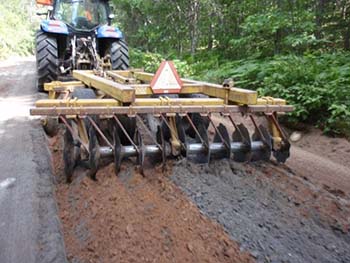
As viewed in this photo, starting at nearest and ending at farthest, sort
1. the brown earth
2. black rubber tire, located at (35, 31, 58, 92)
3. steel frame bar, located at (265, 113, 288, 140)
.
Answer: the brown earth → steel frame bar, located at (265, 113, 288, 140) → black rubber tire, located at (35, 31, 58, 92)

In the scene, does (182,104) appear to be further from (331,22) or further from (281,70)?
(331,22)

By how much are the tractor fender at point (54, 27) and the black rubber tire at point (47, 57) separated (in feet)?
0.85

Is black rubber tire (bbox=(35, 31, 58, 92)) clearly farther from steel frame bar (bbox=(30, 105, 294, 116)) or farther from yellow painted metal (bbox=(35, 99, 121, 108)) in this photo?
steel frame bar (bbox=(30, 105, 294, 116))

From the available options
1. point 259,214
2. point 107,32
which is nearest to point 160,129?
point 259,214

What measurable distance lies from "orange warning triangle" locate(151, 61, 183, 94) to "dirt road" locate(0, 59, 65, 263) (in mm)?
1471

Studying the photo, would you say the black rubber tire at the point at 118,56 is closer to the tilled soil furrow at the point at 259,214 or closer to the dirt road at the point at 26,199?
the dirt road at the point at 26,199

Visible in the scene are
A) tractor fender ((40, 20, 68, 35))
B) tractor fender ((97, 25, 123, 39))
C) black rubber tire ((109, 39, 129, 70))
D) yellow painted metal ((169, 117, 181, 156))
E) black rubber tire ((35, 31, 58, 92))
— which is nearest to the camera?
yellow painted metal ((169, 117, 181, 156))

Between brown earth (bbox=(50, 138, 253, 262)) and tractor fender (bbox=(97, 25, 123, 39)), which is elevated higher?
tractor fender (bbox=(97, 25, 123, 39))

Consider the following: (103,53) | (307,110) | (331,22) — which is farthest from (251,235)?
(331,22)

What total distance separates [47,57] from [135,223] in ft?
19.9

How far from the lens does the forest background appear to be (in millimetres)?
5973

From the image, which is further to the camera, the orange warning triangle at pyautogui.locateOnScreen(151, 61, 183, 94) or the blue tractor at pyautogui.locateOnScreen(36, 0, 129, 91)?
the blue tractor at pyautogui.locateOnScreen(36, 0, 129, 91)

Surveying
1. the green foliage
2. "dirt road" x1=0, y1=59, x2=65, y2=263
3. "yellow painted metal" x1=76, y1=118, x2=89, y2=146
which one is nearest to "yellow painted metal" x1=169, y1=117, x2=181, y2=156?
"yellow painted metal" x1=76, y1=118, x2=89, y2=146

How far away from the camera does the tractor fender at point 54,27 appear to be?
7645mm
